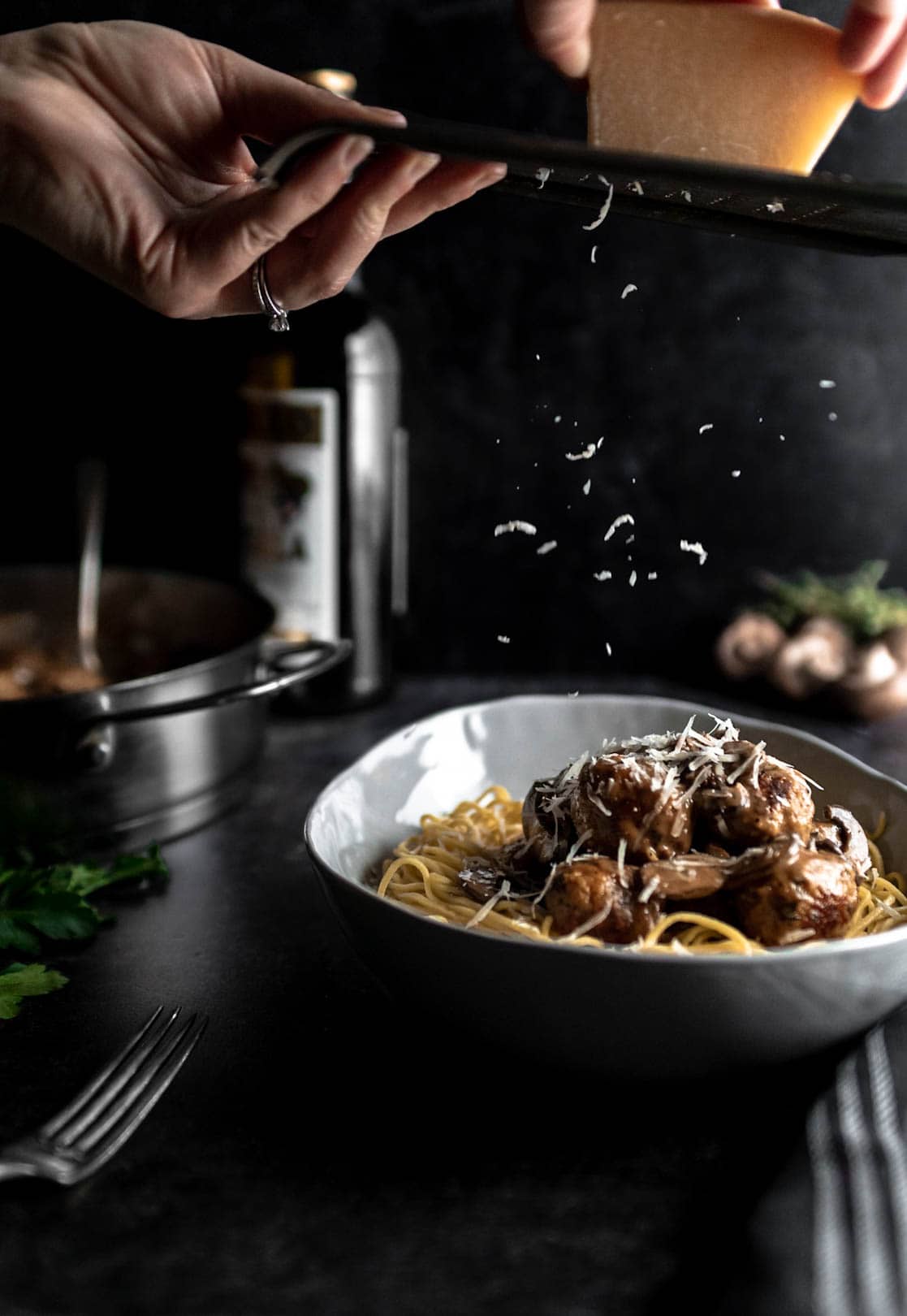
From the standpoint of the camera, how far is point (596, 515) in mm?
2168

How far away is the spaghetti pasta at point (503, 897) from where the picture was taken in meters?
0.97

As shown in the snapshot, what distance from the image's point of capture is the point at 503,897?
1.06m

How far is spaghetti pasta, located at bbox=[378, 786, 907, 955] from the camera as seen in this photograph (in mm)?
971

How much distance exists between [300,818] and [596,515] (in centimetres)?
82

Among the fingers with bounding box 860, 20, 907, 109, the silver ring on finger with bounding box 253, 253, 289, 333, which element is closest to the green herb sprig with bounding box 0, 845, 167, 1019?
the silver ring on finger with bounding box 253, 253, 289, 333

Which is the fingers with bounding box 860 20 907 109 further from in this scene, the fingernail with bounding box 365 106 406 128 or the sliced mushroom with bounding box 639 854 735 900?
the sliced mushroom with bounding box 639 854 735 900

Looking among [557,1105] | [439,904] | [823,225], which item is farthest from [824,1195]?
[823,225]

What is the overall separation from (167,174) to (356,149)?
33cm

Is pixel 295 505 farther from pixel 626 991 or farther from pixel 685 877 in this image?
pixel 626 991

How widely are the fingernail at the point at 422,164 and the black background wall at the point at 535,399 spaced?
93cm

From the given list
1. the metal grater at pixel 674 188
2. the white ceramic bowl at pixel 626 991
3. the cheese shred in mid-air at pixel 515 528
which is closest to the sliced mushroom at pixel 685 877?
the white ceramic bowl at pixel 626 991

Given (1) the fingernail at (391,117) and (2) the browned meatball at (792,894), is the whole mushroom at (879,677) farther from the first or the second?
(1) the fingernail at (391,117)

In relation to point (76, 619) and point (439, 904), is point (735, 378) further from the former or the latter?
point (439, 904)

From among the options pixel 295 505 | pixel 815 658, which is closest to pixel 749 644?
pixel 815 658
